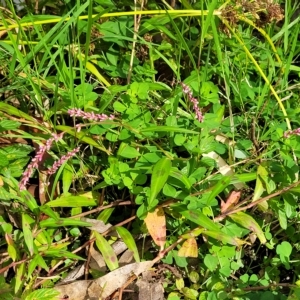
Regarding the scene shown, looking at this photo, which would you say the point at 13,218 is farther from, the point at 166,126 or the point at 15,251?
the point at 166,126

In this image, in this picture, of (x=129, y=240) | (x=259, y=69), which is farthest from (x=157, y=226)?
(x=259, y=69)

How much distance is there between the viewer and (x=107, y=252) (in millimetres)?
1604

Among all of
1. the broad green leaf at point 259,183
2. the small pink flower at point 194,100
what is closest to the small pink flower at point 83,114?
the small pink flower at point 194,100

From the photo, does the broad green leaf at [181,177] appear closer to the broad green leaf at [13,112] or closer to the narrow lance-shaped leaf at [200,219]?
the narrow lance-shaped leaf at [200,219]

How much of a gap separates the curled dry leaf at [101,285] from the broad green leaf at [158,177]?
0.23 meters

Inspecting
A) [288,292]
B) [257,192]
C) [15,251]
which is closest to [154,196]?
[257,192]

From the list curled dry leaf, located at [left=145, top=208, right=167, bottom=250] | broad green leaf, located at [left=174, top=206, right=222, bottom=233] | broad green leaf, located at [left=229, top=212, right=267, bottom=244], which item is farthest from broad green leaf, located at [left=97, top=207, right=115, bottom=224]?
broad green leaf, located at [left=229, top=212, right=267, bottom=244]

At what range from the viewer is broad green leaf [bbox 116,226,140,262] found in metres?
1.58

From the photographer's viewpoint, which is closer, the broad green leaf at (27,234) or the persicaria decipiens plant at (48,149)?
the persicaria decipiens plant at (48,149)

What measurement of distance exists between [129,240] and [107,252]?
0.08m

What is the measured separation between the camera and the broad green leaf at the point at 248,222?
160cm

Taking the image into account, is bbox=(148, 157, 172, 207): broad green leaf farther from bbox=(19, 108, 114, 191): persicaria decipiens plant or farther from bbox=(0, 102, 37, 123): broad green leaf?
bbox=(0, 102, 37, 123): broad green leaf

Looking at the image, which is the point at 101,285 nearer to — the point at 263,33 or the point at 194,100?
the point at 194,100

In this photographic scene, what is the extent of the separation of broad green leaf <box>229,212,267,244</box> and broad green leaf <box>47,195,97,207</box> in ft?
1.40
